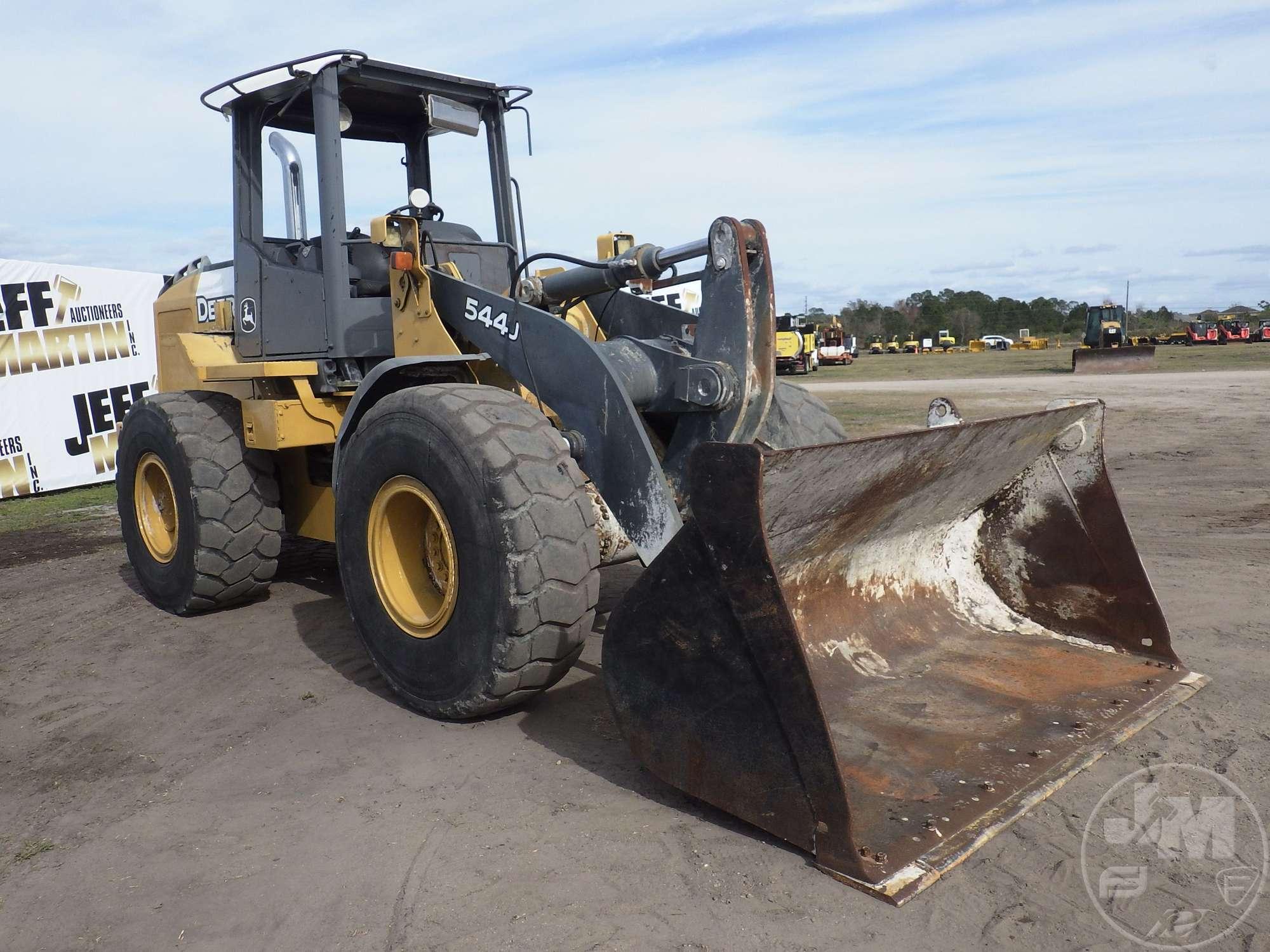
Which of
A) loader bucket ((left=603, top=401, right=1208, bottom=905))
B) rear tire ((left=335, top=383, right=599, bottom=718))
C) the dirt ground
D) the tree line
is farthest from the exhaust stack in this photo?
the tree line

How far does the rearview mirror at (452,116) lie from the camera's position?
5336mm

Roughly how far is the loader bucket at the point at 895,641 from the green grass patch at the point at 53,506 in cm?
856

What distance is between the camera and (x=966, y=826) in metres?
2.94

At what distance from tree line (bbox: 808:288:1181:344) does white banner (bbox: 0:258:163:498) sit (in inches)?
2591

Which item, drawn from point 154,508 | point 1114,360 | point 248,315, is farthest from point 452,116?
point 1114,360

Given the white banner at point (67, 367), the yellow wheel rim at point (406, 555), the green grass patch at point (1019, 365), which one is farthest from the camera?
the green grass patch at point (1019, 365)

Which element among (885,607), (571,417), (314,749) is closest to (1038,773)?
(885,607)

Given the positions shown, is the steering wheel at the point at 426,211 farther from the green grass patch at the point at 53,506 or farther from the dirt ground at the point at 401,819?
the green grass patch at the point at 53,506

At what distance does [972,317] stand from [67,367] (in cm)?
7861

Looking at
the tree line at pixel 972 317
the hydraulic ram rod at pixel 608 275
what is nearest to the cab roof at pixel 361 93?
the hydraulic ram rod at pixel 608 275

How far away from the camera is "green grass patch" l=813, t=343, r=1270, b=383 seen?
29.1m

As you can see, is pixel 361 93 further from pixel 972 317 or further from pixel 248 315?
pixel 972 317

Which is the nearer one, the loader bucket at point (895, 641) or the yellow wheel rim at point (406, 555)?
the loader bucket at point (895, 641)

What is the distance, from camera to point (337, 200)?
4996 millimetres
